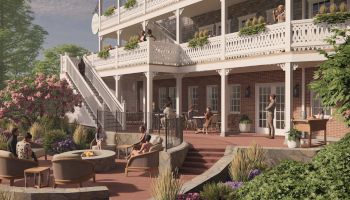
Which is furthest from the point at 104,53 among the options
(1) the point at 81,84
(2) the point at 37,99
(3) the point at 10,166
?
(3) the point at 10,166

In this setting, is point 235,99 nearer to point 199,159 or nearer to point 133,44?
point 133,44

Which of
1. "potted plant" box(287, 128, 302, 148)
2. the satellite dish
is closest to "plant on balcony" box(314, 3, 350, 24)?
"potted plant" box(287, 128, 302, 148)

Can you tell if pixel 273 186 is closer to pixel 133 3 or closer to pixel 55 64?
pixel 133 3

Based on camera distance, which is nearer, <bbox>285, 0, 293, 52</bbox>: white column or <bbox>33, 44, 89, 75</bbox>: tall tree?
<bbox>285, 0, 293, 52</bbox>: white column

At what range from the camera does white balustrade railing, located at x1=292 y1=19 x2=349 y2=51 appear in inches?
533

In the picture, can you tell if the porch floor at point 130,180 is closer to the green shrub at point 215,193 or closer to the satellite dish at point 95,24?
the green shrub at point 215,193

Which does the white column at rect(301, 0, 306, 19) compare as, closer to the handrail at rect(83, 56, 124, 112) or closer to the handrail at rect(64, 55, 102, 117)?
A: the handrail at rect(83, 56, 124, 112)

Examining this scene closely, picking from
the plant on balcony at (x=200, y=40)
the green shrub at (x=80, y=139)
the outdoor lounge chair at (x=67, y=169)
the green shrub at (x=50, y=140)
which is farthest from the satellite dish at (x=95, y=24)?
the outdoor lounge chair at (x=67, y=169)

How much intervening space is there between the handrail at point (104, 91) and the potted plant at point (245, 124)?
6.23 m

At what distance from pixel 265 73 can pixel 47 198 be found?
13274 millimetres

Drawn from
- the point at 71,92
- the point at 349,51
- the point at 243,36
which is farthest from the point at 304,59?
the point at 71,92

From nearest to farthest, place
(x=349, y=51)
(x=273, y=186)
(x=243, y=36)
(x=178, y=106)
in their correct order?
(x=273, y=186)
(x=349, y=51)
(x=243, y=36)
(x=178, y=106)

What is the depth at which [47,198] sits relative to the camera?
7625 millimetres

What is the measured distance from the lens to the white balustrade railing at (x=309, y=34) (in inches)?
533
